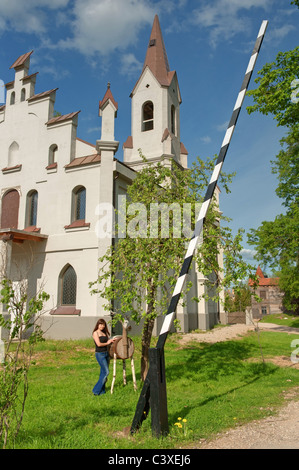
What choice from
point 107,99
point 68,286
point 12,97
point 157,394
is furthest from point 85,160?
point 157,394

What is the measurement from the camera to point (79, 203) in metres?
18.1

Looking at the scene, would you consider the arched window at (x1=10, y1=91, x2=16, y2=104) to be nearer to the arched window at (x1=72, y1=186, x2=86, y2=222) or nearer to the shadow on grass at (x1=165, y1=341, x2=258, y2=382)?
the arched window at (x1=72, y1=186, x2=86, y2=222)

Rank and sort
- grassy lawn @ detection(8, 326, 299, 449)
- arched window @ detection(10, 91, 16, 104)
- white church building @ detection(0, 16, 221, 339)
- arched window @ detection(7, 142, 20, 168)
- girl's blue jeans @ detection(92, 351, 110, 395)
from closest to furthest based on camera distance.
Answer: grassy lawn @ detection(8, 326, 299, 449)
girl's blue jeans @ detection(92, 351, 110, 395)
white church building @ detection(0, 16, 221, 339)
arched window @ detection(7, 142, 20, 168)
arched window @ detection(10, 91, 16, 104)

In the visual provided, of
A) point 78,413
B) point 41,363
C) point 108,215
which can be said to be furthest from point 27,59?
point 78,413

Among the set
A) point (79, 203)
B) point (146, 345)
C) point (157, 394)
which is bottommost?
point (157, 394)

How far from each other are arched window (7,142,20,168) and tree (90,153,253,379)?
12725 mm

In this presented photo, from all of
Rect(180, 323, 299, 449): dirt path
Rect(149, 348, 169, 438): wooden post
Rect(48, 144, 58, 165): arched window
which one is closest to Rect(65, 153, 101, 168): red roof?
Rect(48, 144, 58, 165): arched window

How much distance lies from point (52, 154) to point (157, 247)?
12526mm

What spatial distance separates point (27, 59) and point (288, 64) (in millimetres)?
15352

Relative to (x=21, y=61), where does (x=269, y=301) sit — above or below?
below

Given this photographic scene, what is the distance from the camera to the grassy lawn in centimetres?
504

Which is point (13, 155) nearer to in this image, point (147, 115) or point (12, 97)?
point (12, 97)
